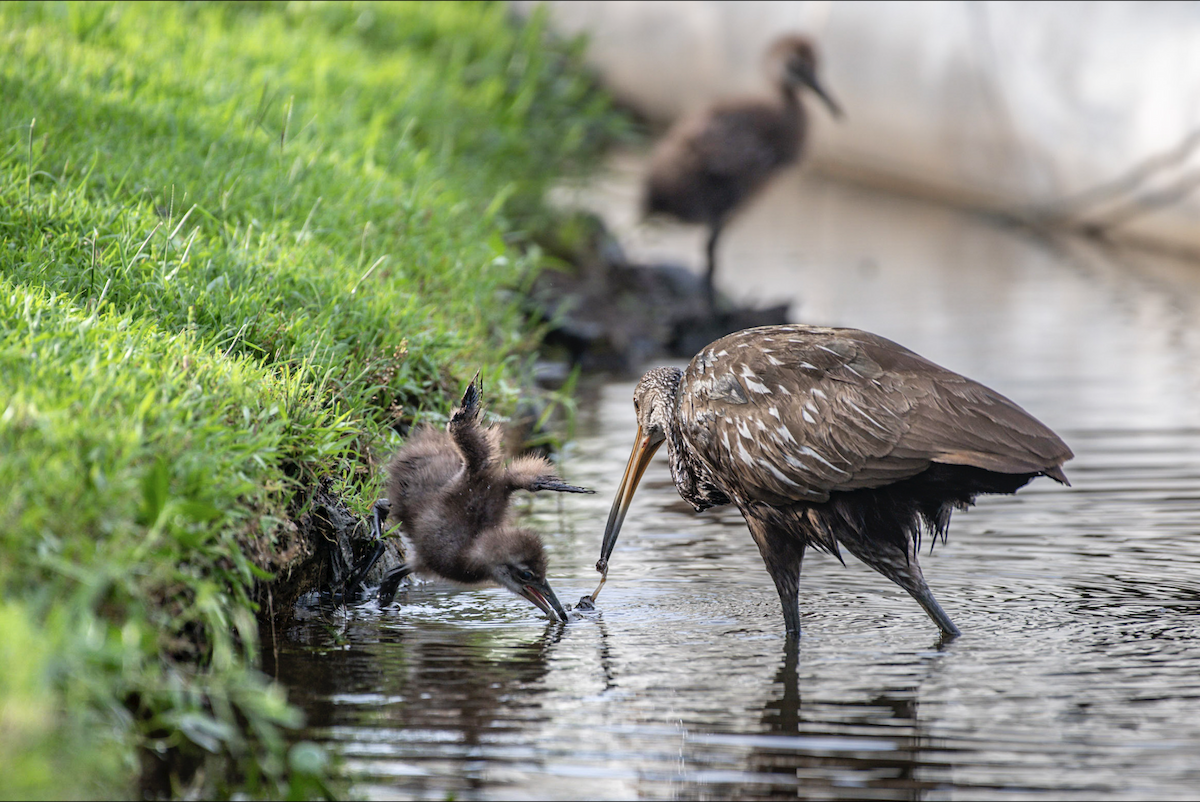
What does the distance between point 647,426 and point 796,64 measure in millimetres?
6572

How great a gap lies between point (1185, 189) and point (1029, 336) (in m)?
2.91

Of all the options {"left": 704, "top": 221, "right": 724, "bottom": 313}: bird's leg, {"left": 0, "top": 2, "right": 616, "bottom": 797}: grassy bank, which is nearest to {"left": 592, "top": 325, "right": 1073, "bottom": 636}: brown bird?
{"left": 0, "top": 2, "right": 616, "bottom": 797}: grassy bank

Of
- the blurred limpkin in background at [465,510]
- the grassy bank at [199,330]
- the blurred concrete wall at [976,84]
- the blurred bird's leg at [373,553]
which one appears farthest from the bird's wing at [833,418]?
the blurred concrete wall at [976,84]

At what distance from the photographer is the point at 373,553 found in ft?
19.0

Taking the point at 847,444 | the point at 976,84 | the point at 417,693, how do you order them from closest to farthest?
the point at 417,693
the point at 847,444
the point at 976,84

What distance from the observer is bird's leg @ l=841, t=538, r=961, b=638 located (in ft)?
16.9

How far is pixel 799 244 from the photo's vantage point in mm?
15047

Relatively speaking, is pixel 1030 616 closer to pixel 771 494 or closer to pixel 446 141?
pixel 771 494

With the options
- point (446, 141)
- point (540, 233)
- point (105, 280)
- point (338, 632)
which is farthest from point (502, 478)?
point (540, 233)

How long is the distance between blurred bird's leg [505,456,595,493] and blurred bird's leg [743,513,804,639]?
2.18 ft

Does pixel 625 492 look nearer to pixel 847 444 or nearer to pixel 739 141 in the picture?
pixel 847 444

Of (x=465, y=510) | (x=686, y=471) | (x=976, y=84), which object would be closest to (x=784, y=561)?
(x=686, y=471)

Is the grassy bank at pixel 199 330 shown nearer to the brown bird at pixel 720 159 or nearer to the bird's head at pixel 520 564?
the bird's head at pixel 520 564

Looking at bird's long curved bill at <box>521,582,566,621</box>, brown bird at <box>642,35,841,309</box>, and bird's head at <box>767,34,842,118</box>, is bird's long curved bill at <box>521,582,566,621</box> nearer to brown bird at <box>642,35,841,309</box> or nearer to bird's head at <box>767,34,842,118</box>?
brown bird at <box>642,35,841,309</box>
